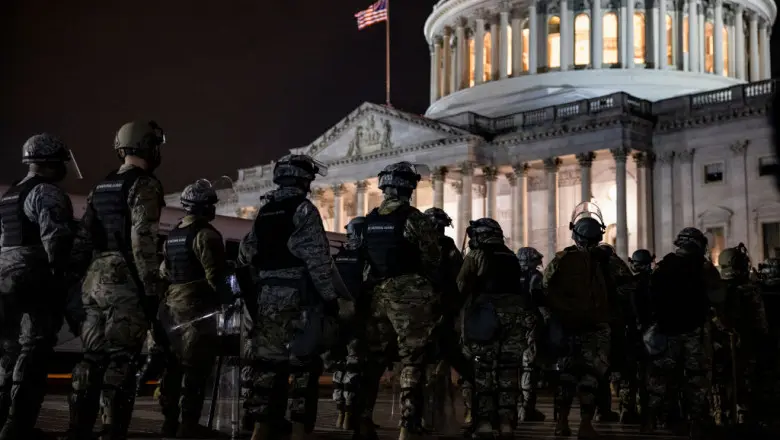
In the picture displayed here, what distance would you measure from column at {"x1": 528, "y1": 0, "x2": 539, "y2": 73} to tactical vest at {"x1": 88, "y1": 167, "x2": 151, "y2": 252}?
52896 millimetres

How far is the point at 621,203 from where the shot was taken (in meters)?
43.7

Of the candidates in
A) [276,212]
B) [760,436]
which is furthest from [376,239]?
[760,436]

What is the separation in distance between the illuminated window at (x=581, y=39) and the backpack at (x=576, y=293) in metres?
49.9

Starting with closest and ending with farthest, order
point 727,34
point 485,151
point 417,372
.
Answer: point 417,372 < point 485,151 < point 727,34

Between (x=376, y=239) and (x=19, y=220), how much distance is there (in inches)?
128

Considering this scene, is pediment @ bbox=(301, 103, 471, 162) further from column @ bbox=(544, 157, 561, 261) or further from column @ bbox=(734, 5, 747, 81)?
column @ bbox=(734, 5, 747, 81)

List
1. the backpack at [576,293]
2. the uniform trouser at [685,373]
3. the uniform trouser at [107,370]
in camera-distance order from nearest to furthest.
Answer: the uniform trouser at [107,370]
the backpack at [576,293]
the uniform trouser at [685,373]

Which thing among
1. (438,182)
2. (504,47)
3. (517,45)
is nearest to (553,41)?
(517,45)

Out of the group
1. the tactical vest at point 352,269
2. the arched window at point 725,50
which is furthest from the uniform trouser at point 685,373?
the arched window at point 725,50

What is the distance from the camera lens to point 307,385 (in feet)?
25.7

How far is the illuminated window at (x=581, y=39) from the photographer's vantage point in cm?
5847

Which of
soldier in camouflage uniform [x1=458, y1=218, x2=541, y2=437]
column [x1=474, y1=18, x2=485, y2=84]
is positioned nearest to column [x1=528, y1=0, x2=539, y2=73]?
column [x1=474, y1=18, x2=485, y2=84]

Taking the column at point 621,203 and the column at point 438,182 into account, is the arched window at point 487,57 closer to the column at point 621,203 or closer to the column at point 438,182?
the column at point 438,182

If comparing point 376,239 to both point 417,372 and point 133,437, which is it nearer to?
point 417,372
